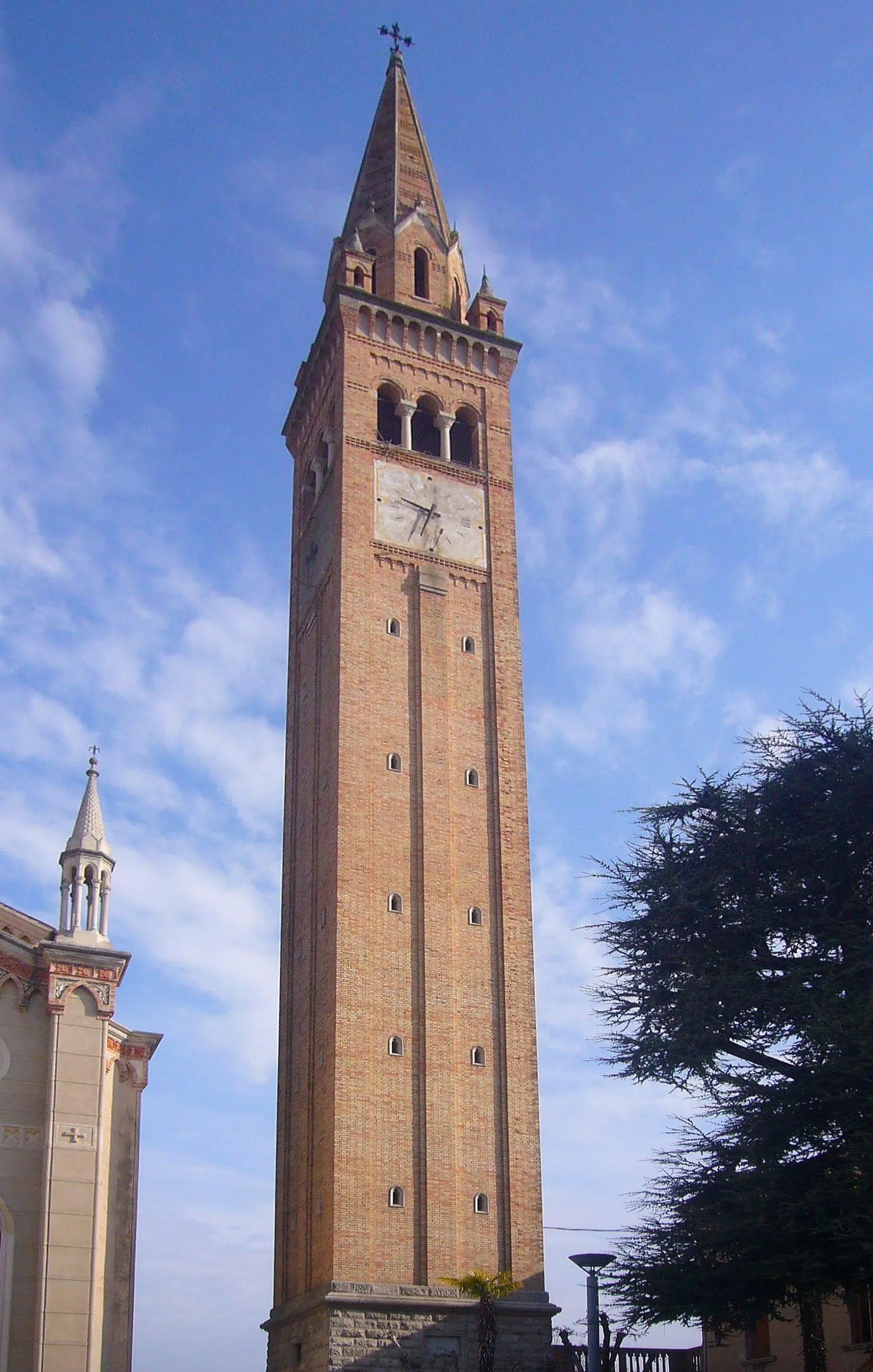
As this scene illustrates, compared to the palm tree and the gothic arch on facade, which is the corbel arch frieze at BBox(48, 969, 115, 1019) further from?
the palm tree

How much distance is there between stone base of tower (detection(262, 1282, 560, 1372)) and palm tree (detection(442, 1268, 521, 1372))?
374 millimetres

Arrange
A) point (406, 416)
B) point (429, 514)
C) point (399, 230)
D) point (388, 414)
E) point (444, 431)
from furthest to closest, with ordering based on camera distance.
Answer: point (399, 230) → point (388, 414) → point (444, 431) → point (406, 416) → point (429, 514)

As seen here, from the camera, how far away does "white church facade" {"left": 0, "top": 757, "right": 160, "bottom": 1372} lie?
70.6 ft

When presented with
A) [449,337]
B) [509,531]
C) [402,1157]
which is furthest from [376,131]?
[402,1157]

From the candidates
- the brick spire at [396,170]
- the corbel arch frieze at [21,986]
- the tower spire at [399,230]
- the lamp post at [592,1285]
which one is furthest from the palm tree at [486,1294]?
the brick spire at [396,170]

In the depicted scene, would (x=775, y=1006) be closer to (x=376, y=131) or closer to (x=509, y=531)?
(x=509, y=531)

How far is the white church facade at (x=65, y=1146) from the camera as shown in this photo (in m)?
21.5

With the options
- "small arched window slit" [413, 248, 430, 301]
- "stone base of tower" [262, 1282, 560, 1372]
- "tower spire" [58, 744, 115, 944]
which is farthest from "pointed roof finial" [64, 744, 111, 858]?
"small arched window slit" [413, 248, 430, 301]

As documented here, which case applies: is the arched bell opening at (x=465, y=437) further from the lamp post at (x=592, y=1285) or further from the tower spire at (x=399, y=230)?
the lamp post at (x=592, y=1285)

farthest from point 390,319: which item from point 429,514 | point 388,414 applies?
point 429,514

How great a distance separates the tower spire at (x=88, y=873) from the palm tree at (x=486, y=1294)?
33.2ft

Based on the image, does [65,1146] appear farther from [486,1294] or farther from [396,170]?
[396,170]

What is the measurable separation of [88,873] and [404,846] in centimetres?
911

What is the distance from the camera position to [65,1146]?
888 inches
